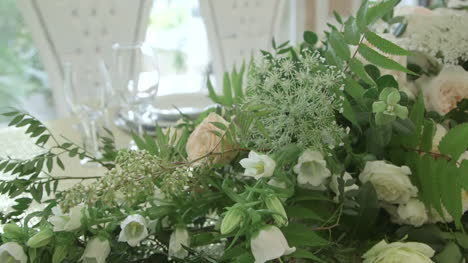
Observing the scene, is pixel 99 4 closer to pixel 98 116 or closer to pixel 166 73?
pixel 98 116

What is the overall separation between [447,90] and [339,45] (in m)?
0.22

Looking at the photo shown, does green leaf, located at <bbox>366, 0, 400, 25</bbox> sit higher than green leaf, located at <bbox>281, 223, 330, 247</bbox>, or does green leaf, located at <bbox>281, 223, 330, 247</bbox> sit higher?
green leaf, located at <bbox>366, 0, 400, 25</bbox>

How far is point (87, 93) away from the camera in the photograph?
1.12 m

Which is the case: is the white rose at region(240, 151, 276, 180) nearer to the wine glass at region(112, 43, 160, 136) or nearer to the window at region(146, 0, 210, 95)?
the wine glass at region(112, 43, 160, 136)

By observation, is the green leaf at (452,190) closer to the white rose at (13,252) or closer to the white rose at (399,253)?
the white rose at (399,253)

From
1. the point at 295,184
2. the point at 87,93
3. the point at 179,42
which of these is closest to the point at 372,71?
→ the point at 295,184

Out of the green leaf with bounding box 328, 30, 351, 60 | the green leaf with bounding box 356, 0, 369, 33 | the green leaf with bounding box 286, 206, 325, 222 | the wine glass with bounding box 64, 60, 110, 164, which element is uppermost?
the green leaf with bounding box 356, 0, 369, 33

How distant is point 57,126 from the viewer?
4.28ft

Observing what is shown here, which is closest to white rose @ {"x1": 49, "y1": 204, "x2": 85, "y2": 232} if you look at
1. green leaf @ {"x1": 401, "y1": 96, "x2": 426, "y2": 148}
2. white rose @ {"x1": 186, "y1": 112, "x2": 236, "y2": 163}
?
white rose @ {"x1": 186, "y1": 112, "x2": 236, "y2": 163}

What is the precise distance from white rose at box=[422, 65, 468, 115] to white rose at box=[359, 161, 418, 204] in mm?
176

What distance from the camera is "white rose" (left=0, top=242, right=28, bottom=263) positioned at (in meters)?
0.46

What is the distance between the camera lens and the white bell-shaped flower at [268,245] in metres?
0.41

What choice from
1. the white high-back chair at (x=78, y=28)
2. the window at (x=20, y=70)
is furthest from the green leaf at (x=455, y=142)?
the window at (x=20, y=70)

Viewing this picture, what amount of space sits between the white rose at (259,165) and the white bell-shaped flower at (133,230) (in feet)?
0.37
